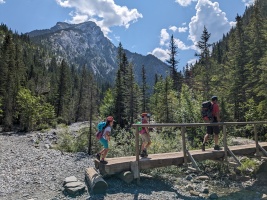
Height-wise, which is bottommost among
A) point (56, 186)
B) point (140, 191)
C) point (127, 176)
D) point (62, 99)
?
point (140, 191)

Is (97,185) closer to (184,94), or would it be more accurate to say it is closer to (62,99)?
(184,94)

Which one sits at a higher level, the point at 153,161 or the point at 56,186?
the point at 153,161

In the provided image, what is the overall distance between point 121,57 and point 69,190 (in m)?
40.0

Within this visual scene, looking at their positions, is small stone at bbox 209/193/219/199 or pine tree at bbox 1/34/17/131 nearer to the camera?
small stone at bbox 209/193/219/199

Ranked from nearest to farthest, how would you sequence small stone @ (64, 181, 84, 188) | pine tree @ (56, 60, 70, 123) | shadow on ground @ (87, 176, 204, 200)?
shadow on ground @ (87, 176, 204, 200)
small stone @ (64, 181, 84, 188)
pine tree @ (56, 60, 70, 123)

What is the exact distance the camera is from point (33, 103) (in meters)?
42.1

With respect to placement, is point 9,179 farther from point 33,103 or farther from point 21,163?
point 33,103

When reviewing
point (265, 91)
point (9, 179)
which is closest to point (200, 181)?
point (9, 179)

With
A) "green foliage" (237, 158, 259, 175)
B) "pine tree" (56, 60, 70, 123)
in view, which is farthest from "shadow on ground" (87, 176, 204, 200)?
"pine tree" (56, 60, 70, 123)

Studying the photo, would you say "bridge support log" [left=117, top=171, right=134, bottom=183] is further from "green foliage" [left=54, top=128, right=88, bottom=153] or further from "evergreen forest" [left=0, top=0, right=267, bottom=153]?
"green foliage" [left=54, top=128, right=88, bottom=153]

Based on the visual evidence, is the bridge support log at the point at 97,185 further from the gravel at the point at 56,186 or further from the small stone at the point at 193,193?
the small stone at the point at 193,193

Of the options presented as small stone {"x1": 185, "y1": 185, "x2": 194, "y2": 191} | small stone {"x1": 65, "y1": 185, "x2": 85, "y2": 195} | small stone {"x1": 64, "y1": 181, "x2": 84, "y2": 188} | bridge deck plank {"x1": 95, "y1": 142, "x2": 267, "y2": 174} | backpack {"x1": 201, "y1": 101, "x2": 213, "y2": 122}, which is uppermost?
backpack {"x1": 201, "y1": 101, "x2": 213, "y2": 122}

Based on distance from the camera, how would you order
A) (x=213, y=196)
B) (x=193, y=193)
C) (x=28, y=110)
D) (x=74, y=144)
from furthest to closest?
1. (x=28, y=110)
2. (x=74, y=144)
3. (x=193, y=193)
4. (x=213, y=196)

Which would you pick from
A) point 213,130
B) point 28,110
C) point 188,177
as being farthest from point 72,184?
point 28,110
